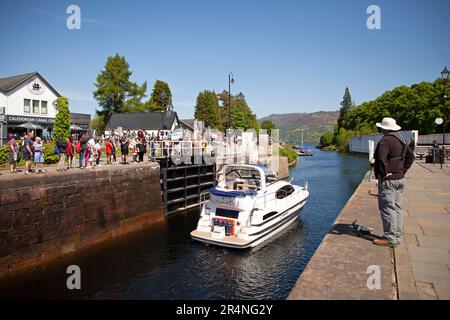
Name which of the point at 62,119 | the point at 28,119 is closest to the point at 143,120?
the point at 28,119

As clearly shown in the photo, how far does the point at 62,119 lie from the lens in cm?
2609

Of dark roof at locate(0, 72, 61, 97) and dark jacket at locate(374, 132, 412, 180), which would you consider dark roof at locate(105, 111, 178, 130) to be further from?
dark jacket at locate(374, 132, 412, 180)

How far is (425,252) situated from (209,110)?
280 ft

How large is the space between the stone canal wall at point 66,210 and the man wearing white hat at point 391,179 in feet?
39.0

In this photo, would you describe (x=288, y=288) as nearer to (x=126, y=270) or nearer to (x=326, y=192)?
(x=126, y=270)

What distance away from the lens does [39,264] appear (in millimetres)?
12656

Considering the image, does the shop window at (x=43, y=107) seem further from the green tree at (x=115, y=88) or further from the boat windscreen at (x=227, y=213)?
the boat windscreen at (x=227, y=213)

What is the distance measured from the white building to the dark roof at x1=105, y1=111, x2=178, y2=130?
16.9m

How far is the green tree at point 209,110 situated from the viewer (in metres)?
89.9

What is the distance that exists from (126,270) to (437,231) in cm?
1008

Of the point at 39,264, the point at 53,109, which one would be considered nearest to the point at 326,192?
the point at 39,264

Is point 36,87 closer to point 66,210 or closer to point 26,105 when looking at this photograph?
point 26,105

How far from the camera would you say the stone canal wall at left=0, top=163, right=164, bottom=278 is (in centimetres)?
1209

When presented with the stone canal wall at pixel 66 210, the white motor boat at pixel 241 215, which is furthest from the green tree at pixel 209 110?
the white motor boat at pixel 241 215
